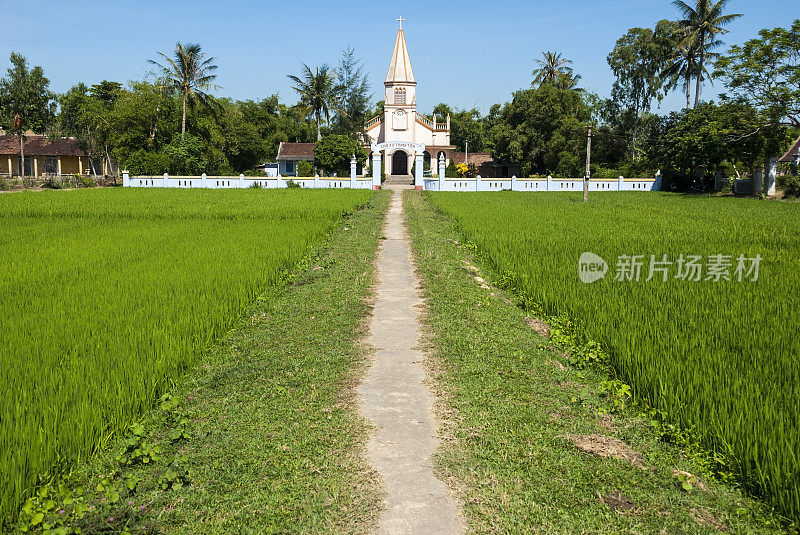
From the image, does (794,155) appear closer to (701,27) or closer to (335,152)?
(701,27)

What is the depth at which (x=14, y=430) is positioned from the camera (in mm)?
3621

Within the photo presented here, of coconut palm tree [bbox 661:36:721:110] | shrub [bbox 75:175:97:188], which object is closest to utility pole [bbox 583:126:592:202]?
coconut palm tree [bbox 661:36:721:110]

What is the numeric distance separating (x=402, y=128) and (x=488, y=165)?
10.5 meters

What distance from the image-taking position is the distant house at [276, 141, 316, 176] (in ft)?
178

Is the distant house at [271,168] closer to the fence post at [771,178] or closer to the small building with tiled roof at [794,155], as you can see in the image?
the fence post at [771,178]

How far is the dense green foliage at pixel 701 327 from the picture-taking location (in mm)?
3707

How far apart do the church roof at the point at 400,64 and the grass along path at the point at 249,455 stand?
4740cm

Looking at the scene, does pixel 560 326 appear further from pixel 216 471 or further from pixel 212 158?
pixel 212 158

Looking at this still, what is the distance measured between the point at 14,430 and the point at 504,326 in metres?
5.12

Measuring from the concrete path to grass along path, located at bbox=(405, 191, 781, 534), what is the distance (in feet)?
0.43

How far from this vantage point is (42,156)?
53.7 metres

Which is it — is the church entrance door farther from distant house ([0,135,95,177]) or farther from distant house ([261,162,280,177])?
distant house ([0,135,95,177])

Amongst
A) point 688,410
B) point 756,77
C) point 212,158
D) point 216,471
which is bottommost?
point 216,471

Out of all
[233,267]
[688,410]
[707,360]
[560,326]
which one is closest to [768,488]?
[688,410]
